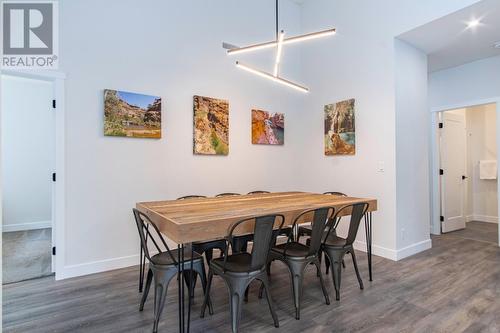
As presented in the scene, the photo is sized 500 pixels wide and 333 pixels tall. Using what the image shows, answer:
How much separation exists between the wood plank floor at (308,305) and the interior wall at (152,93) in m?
0.59

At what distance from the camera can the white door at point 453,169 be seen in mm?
5125

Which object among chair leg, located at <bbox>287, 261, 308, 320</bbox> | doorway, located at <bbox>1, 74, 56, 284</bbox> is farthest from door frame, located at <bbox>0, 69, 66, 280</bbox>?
doorway, located at <bbox>1, 74, 56, 284</bbox>

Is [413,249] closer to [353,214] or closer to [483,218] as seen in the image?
[353,214]

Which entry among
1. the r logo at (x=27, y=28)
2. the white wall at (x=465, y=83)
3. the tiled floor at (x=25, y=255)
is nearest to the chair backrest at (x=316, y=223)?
the tiled floor at (x=25, y=255)

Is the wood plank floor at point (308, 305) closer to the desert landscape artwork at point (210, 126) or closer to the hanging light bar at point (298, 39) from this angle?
the desert landscape artwork at point (210, 126)

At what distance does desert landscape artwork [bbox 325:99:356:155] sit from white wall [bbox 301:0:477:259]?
0.31 ft

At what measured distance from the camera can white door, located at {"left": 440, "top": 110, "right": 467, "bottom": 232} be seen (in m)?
5.12

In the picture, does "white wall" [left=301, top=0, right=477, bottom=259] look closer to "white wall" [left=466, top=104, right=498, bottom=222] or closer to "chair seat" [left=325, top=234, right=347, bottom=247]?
"chair seat" [left=325, top=234, right=347, bottom=247]

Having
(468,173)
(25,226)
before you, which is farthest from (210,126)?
(468,173)

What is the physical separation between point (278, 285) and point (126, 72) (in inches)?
120

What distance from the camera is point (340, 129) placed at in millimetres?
4438

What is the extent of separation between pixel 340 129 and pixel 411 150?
3.37 ft

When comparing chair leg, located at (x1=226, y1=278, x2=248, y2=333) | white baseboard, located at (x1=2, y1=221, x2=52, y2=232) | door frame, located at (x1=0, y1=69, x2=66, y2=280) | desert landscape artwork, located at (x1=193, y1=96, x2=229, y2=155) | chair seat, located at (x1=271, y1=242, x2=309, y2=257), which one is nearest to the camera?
chair leg, located at (x1=226, y1=278, x2=248, y2=333)

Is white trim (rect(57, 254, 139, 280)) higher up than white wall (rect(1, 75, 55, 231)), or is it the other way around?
white wall (rect(1, 75, 55, 231))
